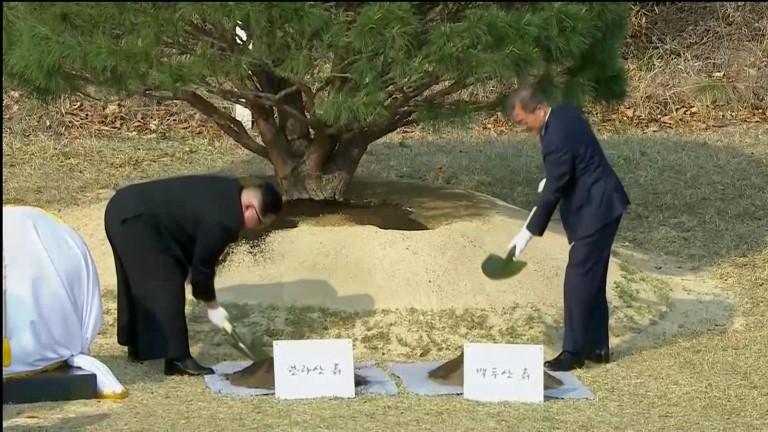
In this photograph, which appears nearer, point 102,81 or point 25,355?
point 25,355

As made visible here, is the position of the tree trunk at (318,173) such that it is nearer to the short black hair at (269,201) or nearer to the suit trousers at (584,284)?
the suit trousers at (584,284)

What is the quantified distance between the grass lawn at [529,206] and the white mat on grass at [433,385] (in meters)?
0.08

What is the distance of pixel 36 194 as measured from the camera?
955 cm

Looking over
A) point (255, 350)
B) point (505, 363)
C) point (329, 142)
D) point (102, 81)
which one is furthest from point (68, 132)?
point (505, 363)

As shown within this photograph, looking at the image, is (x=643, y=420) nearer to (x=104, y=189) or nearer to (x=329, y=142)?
(x=329, y=142)

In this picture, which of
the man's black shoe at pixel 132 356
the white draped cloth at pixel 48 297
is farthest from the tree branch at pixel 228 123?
the white draped cloth at pixel 48 297

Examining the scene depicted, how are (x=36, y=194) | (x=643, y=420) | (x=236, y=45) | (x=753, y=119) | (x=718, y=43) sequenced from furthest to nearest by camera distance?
(x=718, y=43) < (x=753, y=119) < (x=36, y=194) < (x=236, y=45) < (x=643, y=420)

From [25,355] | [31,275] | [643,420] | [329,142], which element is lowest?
[643,420]

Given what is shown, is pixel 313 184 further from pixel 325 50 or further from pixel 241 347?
pixel 241 347

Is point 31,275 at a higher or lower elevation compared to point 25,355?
higher

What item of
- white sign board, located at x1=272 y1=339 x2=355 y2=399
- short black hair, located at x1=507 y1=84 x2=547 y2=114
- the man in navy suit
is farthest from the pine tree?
white sign board, located at x1=272 y1=339 x2=355 y2=399

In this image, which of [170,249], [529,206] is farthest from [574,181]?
[529,206]

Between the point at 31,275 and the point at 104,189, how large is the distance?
4.41m

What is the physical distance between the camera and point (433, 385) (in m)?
5.78
